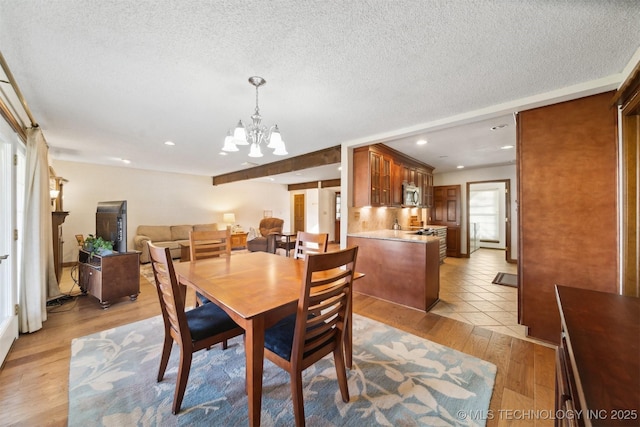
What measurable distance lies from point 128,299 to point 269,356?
3.06 metres

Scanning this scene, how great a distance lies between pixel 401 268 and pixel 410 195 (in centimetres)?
197

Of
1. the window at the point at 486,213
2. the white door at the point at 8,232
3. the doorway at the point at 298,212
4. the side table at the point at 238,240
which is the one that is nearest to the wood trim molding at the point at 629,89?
the white door at the point at 8,232

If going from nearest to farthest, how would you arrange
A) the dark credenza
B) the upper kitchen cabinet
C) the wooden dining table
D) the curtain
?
1. the dark credenza
2. the wooden dining table
3. the curtain
4. the upper kitchen cabinet

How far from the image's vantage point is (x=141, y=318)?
278cm

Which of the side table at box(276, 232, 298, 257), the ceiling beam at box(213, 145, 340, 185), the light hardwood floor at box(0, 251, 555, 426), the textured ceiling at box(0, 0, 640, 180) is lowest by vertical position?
the light hardwood floor at box(0, 251, 555, 426)

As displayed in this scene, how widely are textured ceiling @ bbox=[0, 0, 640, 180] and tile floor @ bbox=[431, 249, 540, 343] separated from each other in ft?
7.47

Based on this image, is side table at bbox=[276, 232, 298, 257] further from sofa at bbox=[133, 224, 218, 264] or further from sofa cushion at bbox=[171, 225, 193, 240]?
sofa cushion at bbox=[171, 225, 193, 240]

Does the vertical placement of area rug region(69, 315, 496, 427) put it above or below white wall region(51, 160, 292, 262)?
below

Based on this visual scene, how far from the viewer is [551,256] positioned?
7.39 feet

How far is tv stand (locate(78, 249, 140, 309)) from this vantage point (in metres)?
3.07

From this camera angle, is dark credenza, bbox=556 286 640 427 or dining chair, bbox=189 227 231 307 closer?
dark credenza, bbox=556 286 640 427

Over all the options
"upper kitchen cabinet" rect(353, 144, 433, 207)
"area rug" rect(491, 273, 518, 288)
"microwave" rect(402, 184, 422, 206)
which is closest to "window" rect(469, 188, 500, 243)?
"area rug" rect(491, 273, 518, 288)

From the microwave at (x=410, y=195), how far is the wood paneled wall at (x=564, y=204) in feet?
7.11

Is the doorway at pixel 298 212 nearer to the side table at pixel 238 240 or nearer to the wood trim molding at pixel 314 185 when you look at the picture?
the wood trim molding at pixel 314 185
